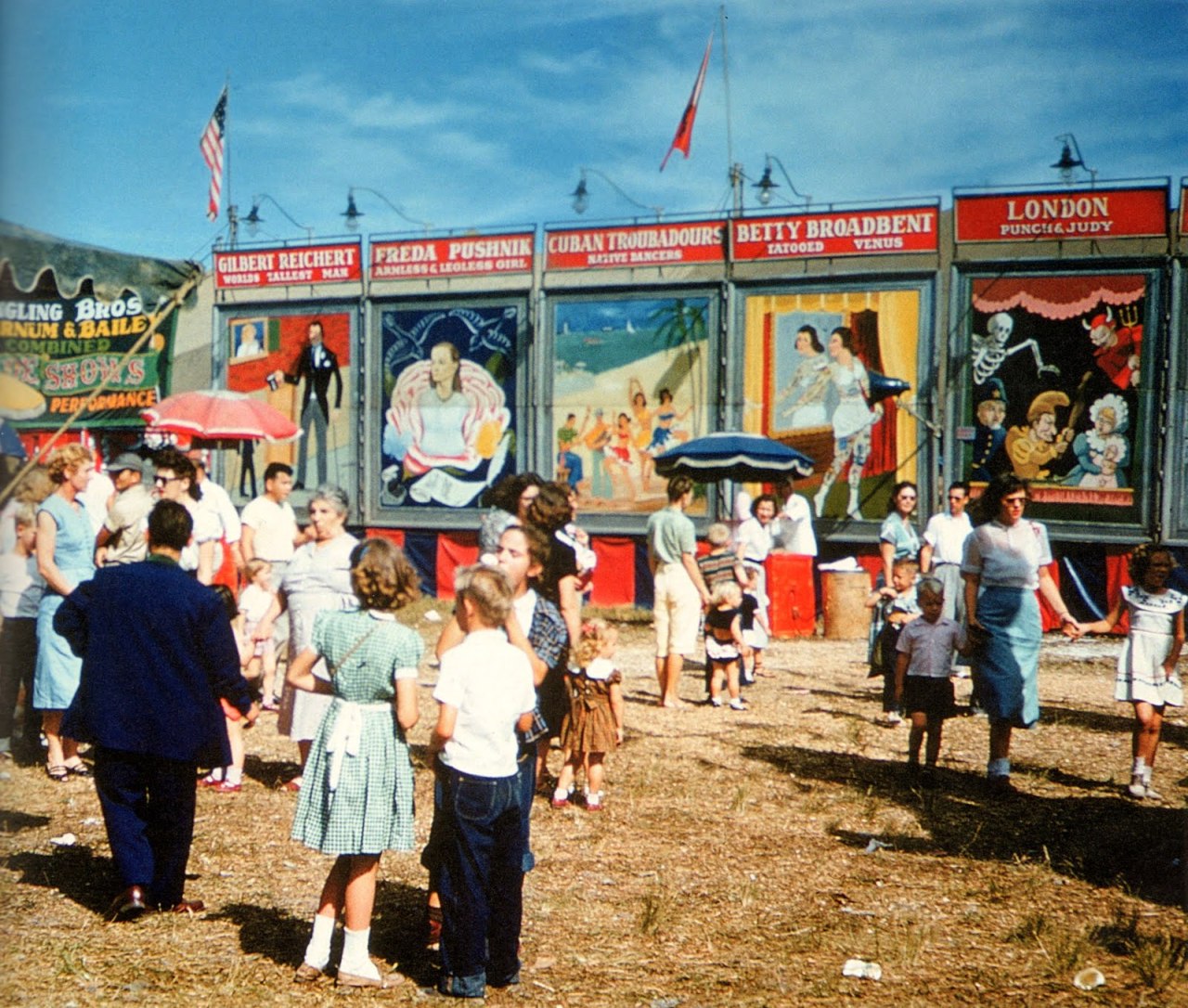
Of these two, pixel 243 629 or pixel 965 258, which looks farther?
pixel 965 258

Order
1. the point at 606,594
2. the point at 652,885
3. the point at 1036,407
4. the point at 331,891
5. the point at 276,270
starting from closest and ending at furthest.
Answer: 1. the point at 331,891
2. the point at 652,885
3. the point at 1036,407
4. the point at 606,594
5. the point at 276,270

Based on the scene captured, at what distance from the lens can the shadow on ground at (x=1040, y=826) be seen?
6652 mm

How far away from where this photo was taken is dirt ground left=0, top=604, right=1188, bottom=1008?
16.4 feet

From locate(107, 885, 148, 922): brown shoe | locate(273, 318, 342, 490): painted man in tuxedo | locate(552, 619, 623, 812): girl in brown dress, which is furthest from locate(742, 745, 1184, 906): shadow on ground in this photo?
locate(273, 318, 342, 490): painted man in tuxedo

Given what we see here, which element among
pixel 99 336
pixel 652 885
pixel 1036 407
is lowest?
pixel 652 885

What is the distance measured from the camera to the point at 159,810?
5.57m

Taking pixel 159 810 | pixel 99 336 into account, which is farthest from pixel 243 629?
pixel 99 336

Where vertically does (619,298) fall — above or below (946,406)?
above

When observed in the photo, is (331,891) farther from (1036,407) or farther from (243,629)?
(1036,407)

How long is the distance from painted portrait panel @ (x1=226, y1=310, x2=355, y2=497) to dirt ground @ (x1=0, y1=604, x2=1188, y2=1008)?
598 inches

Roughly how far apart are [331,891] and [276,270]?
72.8 feet

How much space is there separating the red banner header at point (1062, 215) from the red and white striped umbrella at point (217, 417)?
11.5 metres

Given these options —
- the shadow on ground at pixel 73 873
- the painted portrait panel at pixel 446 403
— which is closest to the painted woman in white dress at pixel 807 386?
the painted portrait panel at pixel 446 403

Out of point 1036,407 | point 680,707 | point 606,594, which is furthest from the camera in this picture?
point 606,594
